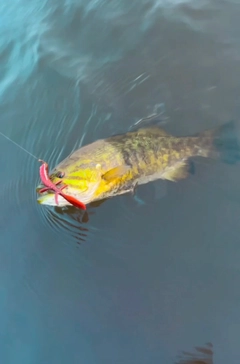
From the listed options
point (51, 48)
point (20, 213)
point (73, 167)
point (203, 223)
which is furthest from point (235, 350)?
point (51, 48)

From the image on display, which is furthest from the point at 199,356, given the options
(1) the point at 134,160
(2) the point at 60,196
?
(1) the point at 134,160

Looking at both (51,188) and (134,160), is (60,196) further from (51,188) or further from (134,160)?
(134,160)

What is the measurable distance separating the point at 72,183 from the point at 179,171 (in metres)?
1.20

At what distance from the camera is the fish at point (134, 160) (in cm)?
418

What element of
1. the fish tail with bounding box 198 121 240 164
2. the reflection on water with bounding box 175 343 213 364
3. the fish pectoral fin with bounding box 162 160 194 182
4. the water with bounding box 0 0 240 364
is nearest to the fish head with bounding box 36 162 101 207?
the water with bounding box 0 0 240 364

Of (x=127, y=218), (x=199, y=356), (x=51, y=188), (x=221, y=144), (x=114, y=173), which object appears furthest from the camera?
(x=221, y=144)

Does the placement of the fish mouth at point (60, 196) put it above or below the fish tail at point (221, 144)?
above

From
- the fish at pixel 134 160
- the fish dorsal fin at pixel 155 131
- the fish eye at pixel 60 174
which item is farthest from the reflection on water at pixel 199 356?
the fish dorsal fin at pixel 155 131

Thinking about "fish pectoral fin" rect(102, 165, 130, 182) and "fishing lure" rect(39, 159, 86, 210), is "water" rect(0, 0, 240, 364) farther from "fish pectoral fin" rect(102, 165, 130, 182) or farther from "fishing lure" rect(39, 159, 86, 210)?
"fishing lure" rect(39, 159, 86, 210)

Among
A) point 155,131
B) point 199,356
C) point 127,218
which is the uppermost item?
point 155,131

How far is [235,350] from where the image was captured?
3.47m

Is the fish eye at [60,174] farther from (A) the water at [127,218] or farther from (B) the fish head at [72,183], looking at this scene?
(A) the water at [127,218]

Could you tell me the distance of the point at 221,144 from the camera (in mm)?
4613

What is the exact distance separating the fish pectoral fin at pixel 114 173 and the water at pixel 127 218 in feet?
1.38
